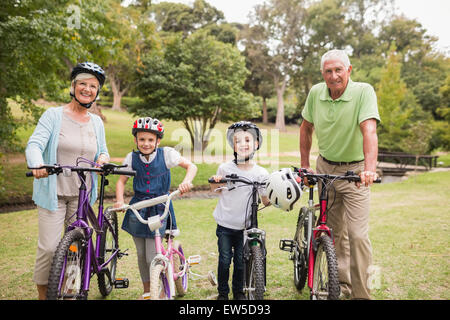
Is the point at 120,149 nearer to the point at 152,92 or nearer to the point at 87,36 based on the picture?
the point at 152,92

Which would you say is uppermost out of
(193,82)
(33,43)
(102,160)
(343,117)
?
(193,82)

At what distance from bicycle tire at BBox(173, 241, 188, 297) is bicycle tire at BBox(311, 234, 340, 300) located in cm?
134

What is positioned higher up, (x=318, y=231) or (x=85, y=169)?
(x=85, y=169)

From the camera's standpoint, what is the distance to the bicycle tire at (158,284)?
2572 mm

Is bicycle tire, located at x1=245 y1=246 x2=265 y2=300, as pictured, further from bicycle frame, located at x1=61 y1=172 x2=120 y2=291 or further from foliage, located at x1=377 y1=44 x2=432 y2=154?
foliage, located at x1=377 y1=44 x2=432 y2=154

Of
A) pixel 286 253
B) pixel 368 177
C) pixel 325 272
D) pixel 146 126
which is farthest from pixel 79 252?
pixel 286 253

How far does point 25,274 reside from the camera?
14.9 feet

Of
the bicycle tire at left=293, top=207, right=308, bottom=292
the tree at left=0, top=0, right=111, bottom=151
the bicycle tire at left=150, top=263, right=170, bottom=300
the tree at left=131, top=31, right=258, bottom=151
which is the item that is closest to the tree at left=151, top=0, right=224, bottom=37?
the tree at left=131, top=31, right=258, bottom=151

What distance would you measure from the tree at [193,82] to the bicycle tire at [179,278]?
1331cm

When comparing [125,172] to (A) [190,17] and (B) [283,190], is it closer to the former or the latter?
(B) [283,190]

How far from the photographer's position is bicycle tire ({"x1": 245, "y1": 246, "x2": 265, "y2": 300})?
2.75 meters

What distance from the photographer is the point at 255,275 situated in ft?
9.14

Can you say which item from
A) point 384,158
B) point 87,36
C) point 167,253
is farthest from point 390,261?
point 384,158

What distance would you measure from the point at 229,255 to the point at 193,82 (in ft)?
48.3
